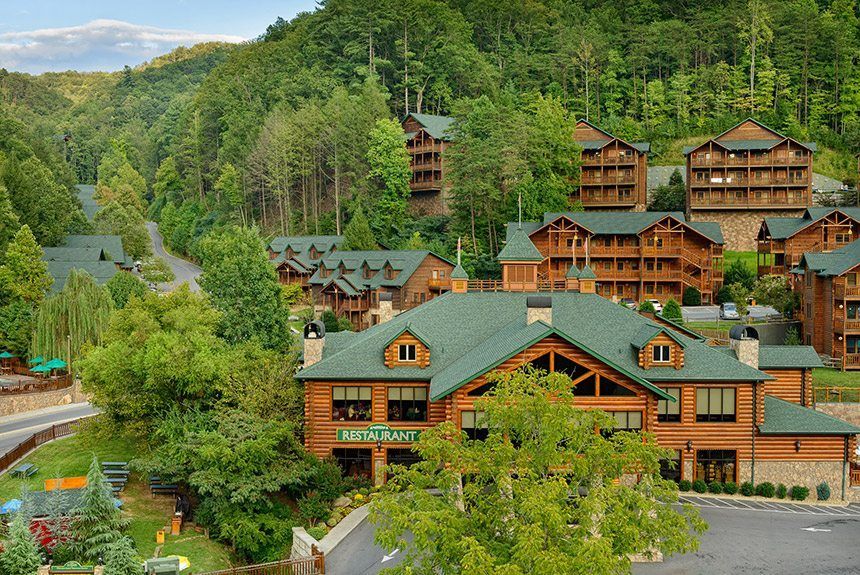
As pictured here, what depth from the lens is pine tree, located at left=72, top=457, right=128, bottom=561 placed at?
32.7 meters

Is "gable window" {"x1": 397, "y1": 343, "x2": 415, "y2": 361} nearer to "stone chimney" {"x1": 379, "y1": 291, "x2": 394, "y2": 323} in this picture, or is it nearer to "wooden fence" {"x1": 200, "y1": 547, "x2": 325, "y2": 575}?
"stone chimney" {"x1": 379, "y1": 291, "x2": 394, "y2": 323}

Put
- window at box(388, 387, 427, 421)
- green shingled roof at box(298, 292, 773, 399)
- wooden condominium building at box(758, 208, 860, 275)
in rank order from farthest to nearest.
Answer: wooden condominium building at box(758, 208, 860, 275) → window at box(388, 387, 427, 421) → green shingled roof at box(298, 292, 773, 399)

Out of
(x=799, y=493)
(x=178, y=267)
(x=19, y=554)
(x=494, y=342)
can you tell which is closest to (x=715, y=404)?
(x=799, y=493)

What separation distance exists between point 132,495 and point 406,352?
13375 mm

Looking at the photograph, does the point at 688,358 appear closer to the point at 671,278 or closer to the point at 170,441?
the point at 170,441

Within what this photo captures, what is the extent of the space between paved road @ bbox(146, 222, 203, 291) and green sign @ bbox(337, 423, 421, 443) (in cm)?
5500

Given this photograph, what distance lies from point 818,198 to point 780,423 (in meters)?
60.5

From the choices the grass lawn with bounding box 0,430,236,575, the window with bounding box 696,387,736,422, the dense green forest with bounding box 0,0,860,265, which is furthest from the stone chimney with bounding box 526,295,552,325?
the dense green forest with bounding box 0,0,860,265

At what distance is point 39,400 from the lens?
198 feet

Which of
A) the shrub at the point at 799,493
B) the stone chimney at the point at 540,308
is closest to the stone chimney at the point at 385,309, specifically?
the stone chimney at the point at 540,308

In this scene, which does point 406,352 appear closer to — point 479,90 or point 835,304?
point 835,304

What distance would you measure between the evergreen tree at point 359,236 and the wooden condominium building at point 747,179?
101 feet

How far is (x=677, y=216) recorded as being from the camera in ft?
267

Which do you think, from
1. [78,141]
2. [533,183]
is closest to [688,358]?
[533,183]
